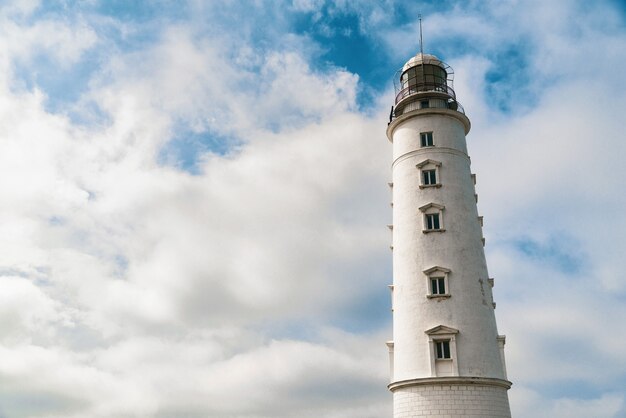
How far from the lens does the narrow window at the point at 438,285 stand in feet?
113

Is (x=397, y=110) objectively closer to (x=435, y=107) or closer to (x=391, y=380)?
(x=435, y=107)

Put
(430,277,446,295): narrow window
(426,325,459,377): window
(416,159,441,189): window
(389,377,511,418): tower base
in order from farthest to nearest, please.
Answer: (416,159,441,189): window < (430,277,446,295): narrow window < (426,325,459,377): window < (389,377,511,418): tower base

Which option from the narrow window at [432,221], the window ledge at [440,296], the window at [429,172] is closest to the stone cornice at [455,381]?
the window ledge at [440,296]

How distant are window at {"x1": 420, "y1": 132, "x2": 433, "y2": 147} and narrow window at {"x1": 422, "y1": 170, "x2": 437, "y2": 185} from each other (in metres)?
2.22

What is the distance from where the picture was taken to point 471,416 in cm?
3128

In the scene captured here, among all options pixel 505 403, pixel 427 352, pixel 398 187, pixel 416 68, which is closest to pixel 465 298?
pixel 427 352

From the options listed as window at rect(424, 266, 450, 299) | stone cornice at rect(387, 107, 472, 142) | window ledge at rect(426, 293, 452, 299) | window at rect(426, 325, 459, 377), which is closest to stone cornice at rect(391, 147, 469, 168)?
stone cornice at rect(387, 107, 472, 142)

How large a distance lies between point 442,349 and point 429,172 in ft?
40.6

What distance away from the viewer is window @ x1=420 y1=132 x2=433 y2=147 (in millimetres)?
39688

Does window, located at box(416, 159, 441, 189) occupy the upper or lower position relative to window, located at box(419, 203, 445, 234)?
upper

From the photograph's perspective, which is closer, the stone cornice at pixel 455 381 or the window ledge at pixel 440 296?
the stone cornice at pixel 455 381

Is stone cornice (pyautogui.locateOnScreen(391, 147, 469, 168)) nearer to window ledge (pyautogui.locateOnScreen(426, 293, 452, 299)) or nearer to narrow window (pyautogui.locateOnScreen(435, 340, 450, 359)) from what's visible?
window ledge (pyautogui.locateOnScreen(426, 293, 452, 299))

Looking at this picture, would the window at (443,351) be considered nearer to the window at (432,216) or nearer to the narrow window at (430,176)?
the window at (432,216)

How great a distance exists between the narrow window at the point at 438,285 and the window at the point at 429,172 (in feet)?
22.3
